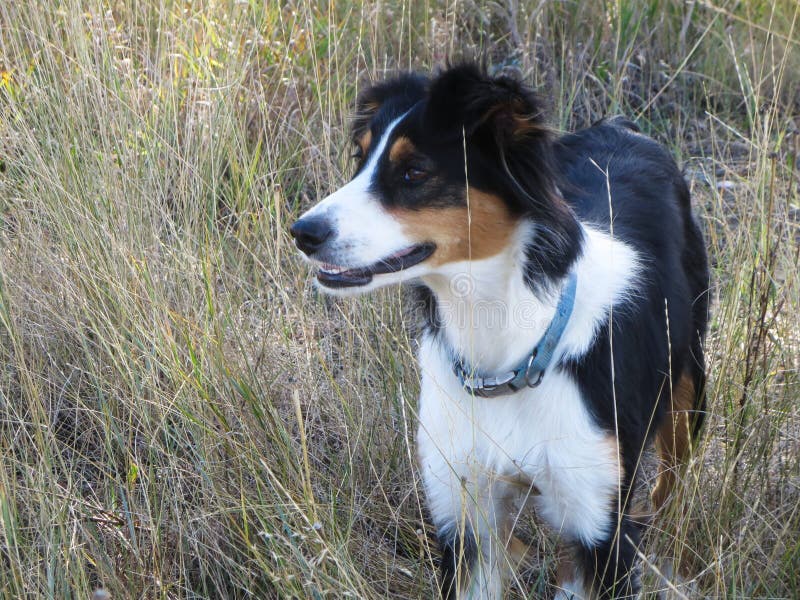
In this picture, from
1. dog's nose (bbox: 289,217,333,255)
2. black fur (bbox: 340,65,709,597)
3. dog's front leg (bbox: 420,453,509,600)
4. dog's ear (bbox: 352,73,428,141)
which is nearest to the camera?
dog's nose (bbox: 289,217,333,255)

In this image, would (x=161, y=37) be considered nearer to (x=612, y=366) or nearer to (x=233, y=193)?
(x=233, y=193)

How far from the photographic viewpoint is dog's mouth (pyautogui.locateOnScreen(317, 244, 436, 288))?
2314 millimetres

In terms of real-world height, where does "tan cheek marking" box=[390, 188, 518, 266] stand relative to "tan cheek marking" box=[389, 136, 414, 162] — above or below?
below

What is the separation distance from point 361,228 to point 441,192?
0.25 meters

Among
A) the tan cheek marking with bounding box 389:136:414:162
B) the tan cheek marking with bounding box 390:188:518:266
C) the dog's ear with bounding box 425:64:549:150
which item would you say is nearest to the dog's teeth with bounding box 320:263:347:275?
the tan cheek marking with bounding box 390:188:518:266

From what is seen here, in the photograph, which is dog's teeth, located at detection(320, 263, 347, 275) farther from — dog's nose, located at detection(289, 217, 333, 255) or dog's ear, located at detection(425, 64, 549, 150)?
dog's ear, located at detection(425, 64, 549, 150)

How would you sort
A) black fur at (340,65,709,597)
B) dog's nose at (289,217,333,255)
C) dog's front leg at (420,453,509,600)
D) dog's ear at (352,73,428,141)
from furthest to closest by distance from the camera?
dog's ear at (352,73,428,141)
dog's front leg at (420,453,509,600)
black fur at (340,65,709,597)
dog's nose at (289,217,333,255)

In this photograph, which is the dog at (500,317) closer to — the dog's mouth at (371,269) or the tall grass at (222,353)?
the dog's mouth at (371,269)

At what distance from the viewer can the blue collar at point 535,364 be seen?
2422 mm

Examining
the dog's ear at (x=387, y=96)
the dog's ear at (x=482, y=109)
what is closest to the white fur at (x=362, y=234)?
the dog's ear at (x=482, y=109)

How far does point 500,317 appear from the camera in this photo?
2.47 m

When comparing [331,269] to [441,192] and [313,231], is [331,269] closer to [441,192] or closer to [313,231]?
[313,231]

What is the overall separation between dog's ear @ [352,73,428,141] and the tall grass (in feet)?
2.46

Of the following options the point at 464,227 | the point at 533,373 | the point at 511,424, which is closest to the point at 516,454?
the point at 511,424
